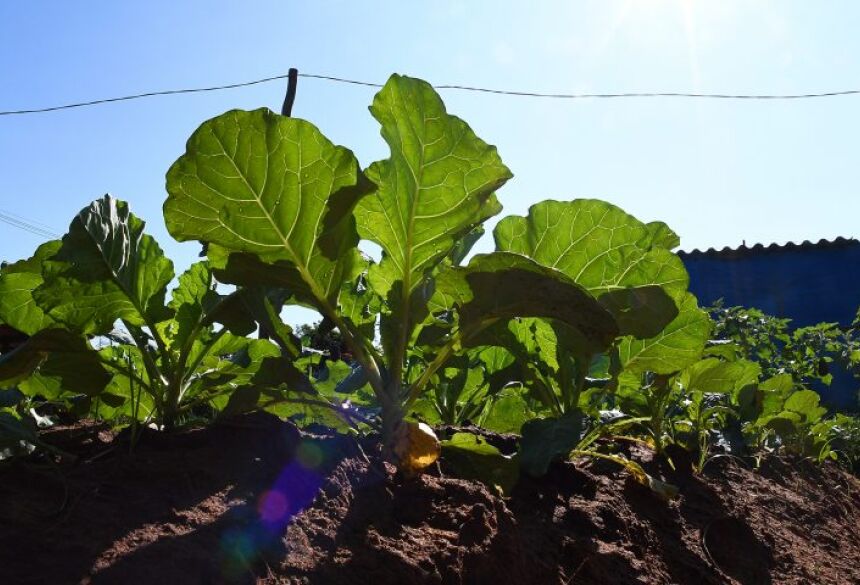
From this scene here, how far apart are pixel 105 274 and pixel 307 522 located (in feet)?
2.29

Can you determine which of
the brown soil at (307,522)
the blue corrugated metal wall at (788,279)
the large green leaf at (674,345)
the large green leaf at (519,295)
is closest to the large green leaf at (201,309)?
the brown soil at (307,522)

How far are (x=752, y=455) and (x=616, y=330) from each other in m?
1.66

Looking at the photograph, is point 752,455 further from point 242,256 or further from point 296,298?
point 242,256

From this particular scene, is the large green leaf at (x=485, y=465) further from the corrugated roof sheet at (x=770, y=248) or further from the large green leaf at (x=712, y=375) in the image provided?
the corrugated roof sheet at (x=770, y=248)

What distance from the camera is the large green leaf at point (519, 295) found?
52.6 inches

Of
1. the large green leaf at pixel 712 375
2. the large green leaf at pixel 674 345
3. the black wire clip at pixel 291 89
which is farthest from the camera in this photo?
the black wire clip at pixel 291 89

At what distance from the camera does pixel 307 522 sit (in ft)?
3.66

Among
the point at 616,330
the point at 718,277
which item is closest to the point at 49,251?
the point at 616,330

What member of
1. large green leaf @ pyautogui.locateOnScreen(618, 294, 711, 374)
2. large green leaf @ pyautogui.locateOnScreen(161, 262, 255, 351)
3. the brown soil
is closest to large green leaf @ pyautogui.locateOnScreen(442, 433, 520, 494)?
the brown soil

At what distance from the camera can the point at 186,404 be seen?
63.8 inches

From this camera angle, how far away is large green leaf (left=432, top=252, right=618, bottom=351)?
1.33 metres

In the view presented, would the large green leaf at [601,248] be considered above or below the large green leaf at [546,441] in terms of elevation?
above

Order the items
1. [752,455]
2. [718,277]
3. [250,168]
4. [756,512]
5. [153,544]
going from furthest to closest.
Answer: [718,277]
[752,455]
[756,512]
[250,168]
[153,544]

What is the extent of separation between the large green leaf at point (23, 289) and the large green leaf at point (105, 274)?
0.33 ft
